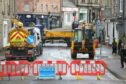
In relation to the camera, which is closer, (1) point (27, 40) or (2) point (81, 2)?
(1) point (27, 40)

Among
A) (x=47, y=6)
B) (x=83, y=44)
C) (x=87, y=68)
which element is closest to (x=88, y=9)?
(x=47, y=6)

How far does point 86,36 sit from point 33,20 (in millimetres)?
55878

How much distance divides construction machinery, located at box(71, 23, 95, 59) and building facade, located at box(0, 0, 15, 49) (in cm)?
1275

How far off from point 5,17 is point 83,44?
18.3m

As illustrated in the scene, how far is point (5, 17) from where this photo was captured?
62469 mm

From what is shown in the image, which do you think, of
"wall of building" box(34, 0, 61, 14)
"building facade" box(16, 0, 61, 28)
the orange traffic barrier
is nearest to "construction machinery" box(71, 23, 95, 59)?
the orange traffic barrier

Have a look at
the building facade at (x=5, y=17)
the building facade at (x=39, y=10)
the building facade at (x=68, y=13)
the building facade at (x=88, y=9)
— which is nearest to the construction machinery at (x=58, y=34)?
the building facade at (x=5, y=17)

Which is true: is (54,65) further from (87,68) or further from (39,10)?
(39,10)

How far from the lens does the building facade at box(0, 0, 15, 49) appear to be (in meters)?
58.3

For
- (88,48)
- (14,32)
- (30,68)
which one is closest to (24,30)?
(14,32)

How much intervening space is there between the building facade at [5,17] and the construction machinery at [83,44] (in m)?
12.7

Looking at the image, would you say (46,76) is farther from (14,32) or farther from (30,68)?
(14,32)

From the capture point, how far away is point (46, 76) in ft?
83.9

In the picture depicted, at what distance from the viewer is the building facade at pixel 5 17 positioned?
58312 millimetres
